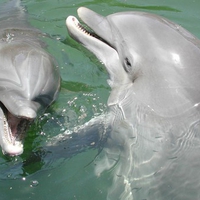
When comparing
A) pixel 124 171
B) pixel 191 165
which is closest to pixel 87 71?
pixel 124 171

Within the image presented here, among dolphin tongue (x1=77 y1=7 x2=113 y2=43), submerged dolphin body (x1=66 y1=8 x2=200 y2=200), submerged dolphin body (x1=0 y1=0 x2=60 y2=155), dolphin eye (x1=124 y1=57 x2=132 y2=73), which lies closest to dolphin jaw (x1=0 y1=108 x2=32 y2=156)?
submerged dolphin body (x1=0 y1=0 x2=60 y2=155)

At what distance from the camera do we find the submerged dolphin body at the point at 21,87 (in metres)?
5.72

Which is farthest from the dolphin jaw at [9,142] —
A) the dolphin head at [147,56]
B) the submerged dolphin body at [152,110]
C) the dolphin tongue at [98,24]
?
the dolphin tongue at [98,24]

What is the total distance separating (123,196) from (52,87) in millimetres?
1749

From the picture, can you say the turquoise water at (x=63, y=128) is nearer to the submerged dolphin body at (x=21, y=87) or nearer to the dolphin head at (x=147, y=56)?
the submerged dolphin body at (x=21, y=87)

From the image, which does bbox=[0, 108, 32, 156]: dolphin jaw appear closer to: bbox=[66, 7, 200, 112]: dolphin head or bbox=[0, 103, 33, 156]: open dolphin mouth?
bbox=[0, 103, 33, 156]: open dolphin mouth

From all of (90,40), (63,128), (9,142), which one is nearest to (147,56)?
(90,40)

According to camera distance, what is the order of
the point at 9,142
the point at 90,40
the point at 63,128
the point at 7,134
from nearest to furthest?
the point at 9,142 < the point at 7,134 < the point at 90,40 < the point at 63,128

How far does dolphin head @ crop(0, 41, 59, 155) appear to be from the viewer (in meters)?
5.71

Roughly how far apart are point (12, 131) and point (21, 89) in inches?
21.0

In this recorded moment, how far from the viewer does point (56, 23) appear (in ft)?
32.9

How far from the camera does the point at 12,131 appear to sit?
6.06 m

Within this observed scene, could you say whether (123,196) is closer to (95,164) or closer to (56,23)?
(95,164)

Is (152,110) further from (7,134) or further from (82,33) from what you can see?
(7,134)
